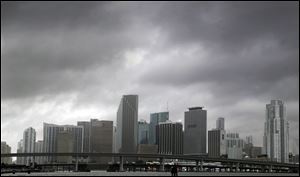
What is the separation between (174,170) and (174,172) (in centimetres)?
102

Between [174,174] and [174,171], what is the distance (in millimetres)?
999

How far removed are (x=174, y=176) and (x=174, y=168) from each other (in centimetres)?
272

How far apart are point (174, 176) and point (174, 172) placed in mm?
1167

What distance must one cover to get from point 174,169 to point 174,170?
233 millimetres

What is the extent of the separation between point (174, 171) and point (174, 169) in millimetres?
724

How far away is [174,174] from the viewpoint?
278ft

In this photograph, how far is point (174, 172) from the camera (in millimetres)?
85125

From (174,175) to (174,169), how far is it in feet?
7.11

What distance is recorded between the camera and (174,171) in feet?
281

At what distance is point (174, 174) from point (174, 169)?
Answer: 5.65 feet

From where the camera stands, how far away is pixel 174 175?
84.2 metres

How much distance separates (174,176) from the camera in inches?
3310

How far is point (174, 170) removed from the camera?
8612 centimetres

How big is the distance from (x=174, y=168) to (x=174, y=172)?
1.56 m
